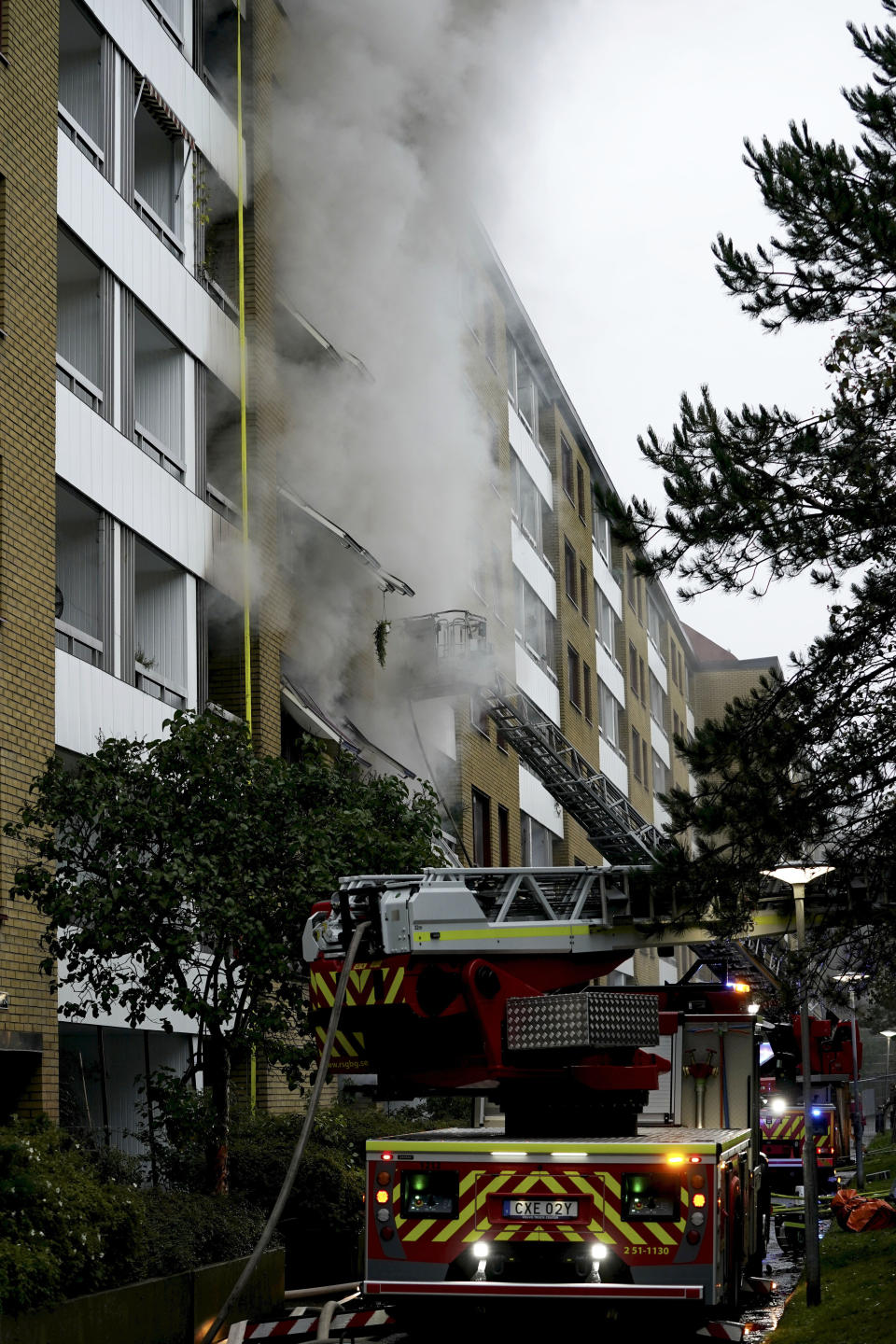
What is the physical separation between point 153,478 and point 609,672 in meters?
25.1

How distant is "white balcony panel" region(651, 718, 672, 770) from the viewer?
156ft

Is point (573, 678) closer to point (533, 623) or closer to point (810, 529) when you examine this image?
point (533, 623)

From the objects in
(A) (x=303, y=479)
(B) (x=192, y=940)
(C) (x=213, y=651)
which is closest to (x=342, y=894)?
(B) (x=192, y=940)

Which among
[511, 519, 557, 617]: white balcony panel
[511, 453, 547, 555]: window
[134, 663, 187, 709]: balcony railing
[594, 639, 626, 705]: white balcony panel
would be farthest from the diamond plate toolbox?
[594, 639, 626, 705]: white balcony panel

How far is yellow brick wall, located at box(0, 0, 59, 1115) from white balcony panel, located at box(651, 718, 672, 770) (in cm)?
3459

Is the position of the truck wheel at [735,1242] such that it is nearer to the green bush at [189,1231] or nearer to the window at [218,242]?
the green bush at [189,1231]

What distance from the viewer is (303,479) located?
68.4 ft

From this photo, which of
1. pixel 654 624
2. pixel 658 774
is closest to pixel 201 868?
pixel 658 774

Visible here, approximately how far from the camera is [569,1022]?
322 inches

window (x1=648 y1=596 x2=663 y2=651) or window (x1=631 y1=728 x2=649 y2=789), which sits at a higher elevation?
window (x1=648 y1=596 x2=663 y2=651)

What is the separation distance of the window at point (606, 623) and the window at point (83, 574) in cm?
2481

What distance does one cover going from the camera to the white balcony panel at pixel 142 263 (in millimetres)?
14500

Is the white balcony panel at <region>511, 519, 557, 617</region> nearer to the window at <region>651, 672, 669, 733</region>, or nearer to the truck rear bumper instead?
the window at <region>651, 672, 669, 733</region>

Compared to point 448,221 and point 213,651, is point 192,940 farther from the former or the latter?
point 448,221
